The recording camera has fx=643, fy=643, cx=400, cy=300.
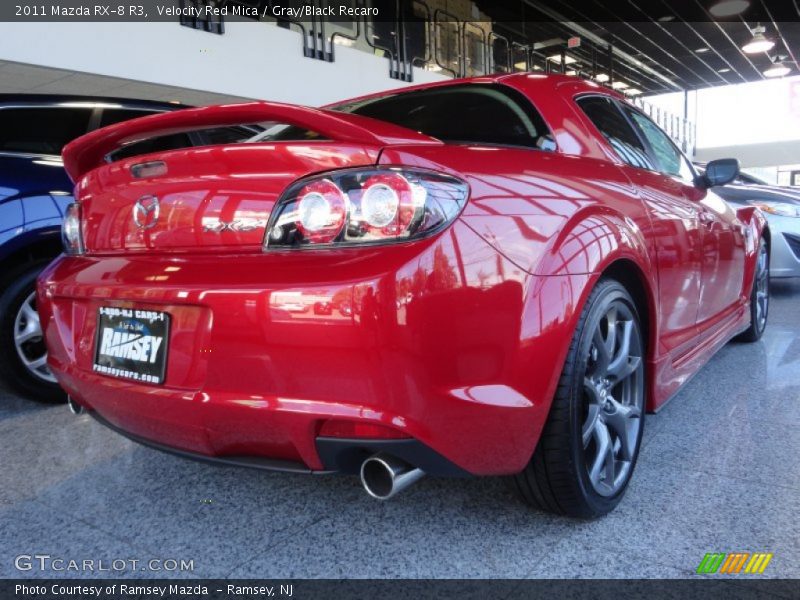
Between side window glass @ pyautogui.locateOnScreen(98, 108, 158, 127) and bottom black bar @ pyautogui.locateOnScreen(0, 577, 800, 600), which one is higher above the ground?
side window glass @ pyautogui.locateOnScreen(98, 108, 158, 127)

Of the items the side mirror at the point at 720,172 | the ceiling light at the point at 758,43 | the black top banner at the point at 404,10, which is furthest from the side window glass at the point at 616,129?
the ceiling light at the point at 758,43

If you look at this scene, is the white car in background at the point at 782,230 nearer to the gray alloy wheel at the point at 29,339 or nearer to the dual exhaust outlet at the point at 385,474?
the dual exhaust outlet at the point at 385,474

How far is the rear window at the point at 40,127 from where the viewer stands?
286 centimetres

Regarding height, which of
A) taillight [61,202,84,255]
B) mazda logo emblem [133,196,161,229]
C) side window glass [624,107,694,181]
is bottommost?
taillight [61,202,84,255]

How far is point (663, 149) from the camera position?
2744mm

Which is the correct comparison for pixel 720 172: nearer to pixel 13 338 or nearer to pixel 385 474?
pixel 385 474

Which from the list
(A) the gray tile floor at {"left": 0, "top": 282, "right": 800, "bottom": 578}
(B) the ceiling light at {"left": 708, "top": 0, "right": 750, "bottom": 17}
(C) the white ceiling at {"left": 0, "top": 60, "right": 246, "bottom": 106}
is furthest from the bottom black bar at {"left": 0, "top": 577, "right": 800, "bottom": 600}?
(B) the ceiling light at {"left": 708, "top": 0, "right": 750, "bottom": 17}

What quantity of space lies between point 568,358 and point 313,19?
1010 centimetres

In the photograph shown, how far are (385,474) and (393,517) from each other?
1.65 ft

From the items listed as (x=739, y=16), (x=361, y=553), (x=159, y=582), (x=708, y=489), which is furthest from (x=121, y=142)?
(x=739, y=16)

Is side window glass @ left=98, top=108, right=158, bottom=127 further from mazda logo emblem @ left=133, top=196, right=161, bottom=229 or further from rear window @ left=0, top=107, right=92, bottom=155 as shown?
mazda logo emblem @ left=133, top=196, right=161, bottom=229

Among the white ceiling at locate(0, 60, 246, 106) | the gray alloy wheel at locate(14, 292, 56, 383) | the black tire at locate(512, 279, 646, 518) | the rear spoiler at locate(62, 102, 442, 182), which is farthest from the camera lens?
the white ceiling at locate(0, 60, 246, 106)

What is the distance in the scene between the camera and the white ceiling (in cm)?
739

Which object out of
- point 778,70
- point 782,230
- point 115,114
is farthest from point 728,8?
point 115,114
